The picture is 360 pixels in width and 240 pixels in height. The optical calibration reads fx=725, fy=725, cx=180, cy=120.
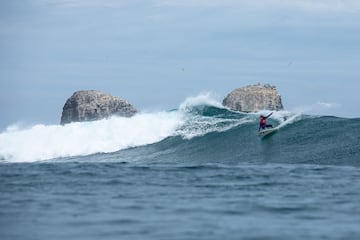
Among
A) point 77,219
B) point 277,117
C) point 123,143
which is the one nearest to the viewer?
point 77,219

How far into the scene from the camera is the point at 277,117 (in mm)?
36875

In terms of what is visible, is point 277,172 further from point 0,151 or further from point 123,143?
point 0,151

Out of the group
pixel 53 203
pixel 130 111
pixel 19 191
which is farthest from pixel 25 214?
pixel 130 111

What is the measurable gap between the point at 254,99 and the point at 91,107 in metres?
10.5

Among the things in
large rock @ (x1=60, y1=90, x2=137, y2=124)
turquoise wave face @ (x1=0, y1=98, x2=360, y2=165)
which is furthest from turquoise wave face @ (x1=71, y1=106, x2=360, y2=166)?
large rock @ (x1=60, y1=90, x2=137, y2=124)

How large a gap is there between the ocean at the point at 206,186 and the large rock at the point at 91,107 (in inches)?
203

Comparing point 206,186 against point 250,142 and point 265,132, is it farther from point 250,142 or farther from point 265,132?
point 265,132

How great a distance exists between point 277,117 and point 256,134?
124 inches

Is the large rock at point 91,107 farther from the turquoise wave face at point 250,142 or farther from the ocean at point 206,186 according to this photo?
the turquoise wave face at point 250,142

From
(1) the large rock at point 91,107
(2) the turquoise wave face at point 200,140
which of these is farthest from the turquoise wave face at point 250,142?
(1) the large rock at point 91,107

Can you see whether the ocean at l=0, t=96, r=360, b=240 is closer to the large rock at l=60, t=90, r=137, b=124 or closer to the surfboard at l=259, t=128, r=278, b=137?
the surfboard at l=259, t=128, r=278, b=137

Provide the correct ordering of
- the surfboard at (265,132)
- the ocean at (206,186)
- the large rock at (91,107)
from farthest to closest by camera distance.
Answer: the large rock at (91,107), the surfboard at (265,132), the ocean at (206,186)


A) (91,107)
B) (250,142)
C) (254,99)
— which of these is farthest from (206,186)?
(91,107)

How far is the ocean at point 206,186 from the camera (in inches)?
530
